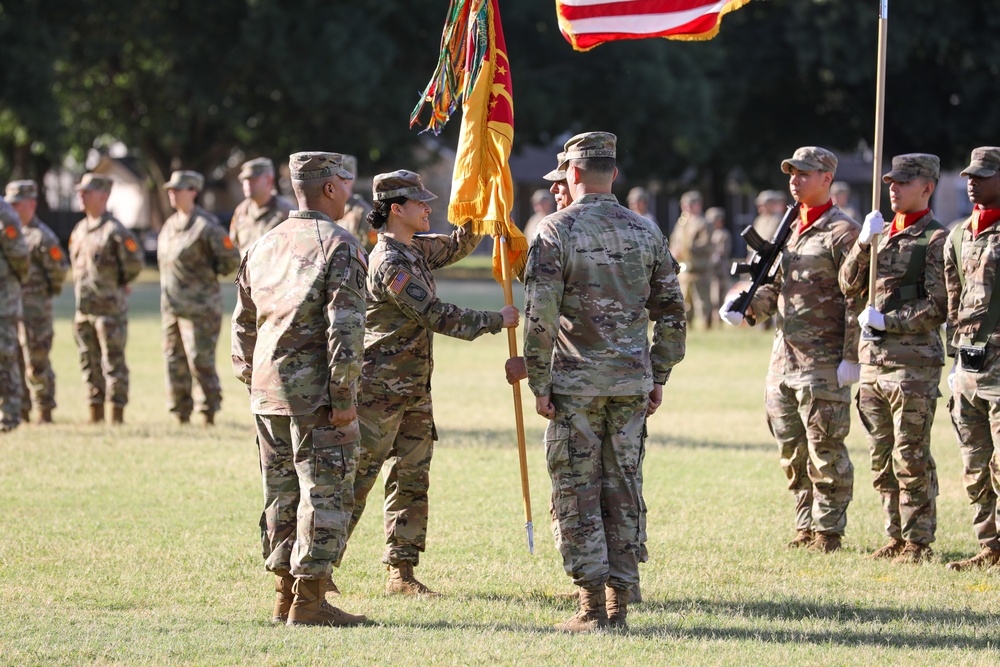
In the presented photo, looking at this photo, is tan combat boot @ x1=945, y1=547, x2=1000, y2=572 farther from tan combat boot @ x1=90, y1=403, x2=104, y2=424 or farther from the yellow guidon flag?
tan combat boot @ x1=90, y1=403, x2=104, y2=424

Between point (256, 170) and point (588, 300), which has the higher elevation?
point (256, 170)

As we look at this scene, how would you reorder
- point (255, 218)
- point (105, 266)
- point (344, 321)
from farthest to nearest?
1. point (105, 266)
2. point (255, 218)
3. point (344, 321)

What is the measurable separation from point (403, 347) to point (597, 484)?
54.7 inches

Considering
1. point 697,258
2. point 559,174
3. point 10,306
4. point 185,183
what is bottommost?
point 10,306

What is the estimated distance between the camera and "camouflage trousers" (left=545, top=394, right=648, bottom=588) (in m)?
6.64

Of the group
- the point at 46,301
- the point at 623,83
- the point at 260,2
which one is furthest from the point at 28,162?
the point at 46,301

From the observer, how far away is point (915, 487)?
8.41 m

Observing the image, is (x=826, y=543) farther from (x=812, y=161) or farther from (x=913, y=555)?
(x=812, y=161)

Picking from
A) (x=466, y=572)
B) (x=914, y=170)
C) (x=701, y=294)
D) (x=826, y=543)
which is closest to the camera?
(x=466, y=572)

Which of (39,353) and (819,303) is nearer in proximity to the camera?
(819,303)

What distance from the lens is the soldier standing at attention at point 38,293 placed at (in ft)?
46.4

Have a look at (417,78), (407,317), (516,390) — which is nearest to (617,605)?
(516,390)

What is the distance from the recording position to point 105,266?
13906 mm

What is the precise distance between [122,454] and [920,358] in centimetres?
729
